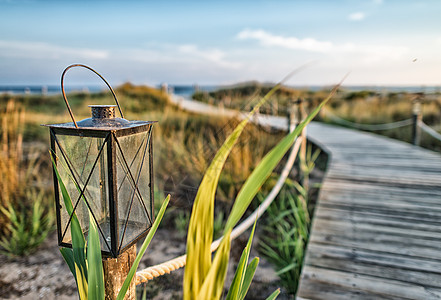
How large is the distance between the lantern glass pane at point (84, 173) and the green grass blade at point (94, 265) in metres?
0.09

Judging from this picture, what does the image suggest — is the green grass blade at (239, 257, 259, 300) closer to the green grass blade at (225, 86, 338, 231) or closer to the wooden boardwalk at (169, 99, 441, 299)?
the green grass blade at (225, 86, 338, 231)

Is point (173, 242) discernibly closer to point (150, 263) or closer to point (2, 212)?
point (150, 263)

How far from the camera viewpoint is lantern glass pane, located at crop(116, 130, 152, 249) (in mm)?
896

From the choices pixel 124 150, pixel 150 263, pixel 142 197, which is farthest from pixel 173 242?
pixel 124 150

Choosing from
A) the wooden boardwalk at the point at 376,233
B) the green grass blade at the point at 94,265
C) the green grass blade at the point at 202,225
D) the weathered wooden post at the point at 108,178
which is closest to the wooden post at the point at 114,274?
the weathered wooden post at the point at 108,178

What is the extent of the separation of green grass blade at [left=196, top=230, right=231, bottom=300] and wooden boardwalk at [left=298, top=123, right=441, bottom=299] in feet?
3.89

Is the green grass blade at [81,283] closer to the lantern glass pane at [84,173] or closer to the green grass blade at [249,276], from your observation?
the lantern glass pane at [84,173]

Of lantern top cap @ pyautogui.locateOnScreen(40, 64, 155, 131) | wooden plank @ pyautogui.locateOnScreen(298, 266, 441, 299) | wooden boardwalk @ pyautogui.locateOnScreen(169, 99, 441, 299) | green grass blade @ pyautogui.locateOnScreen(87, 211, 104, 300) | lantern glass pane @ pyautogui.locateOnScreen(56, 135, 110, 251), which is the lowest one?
wooden plank @ pyautogui.locateOnScreen(298, 266, 441, 299)

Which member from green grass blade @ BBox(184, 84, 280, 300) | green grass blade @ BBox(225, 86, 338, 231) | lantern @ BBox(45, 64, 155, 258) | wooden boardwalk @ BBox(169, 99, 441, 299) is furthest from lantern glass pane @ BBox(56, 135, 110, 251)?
wooden boardwalk @ BBox(169, 99, 441, 299)

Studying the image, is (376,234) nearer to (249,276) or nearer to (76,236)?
(249,276)

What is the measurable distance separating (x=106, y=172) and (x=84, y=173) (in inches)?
2.5

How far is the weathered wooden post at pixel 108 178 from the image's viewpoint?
0.83 meters

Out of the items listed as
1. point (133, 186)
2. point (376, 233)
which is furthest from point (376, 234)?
point (133, 186)

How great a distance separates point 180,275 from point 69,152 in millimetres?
1594
